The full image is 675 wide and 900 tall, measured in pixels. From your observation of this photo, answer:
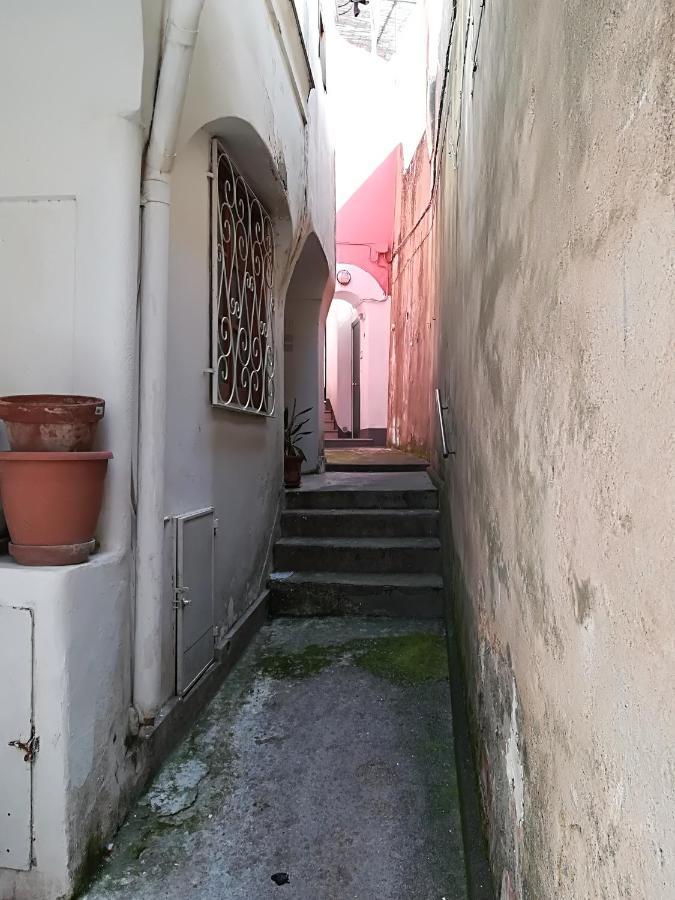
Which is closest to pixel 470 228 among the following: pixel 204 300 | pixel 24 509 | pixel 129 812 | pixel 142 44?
pixel 204 300

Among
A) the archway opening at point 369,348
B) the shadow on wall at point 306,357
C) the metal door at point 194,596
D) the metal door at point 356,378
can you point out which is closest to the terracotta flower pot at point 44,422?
the metal door at point 194,596

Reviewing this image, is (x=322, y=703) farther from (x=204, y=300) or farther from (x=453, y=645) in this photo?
(x=204, y=300)

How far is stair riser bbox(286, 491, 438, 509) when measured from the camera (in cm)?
443

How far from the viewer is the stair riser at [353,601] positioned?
359 cm

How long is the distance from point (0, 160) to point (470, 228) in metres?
1.61

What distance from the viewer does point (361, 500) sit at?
175 inches

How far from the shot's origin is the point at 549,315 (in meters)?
0.98

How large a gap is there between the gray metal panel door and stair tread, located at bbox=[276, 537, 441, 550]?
2.47 meters

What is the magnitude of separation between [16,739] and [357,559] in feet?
8.38

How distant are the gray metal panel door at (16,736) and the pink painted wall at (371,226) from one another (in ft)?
30.0

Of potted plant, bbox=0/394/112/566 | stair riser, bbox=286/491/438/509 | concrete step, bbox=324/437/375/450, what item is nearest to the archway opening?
concrete step, bbox=324/437/375/450

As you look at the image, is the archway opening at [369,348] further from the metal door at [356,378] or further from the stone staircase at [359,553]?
the stone staircase at [359,553]

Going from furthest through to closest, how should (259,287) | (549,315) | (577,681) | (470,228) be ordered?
(259,287) → (470,228) → (549,315) → (577,681)

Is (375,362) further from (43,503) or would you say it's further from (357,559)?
(43,503)
